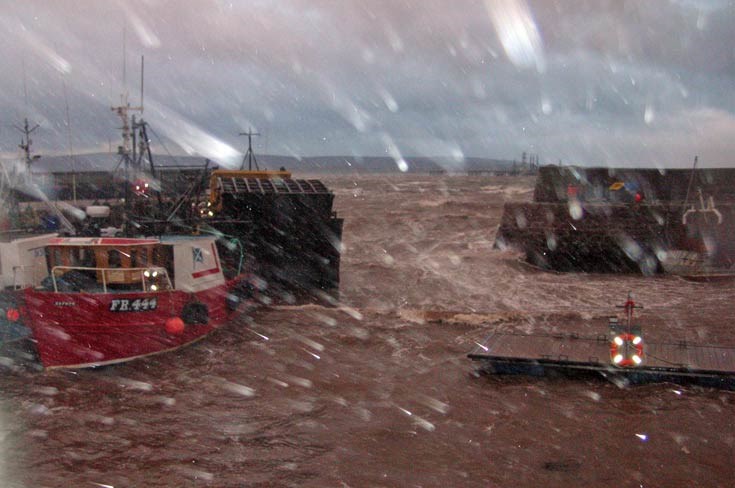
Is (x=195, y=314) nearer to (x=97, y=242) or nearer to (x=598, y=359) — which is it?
(x=97, y=242)

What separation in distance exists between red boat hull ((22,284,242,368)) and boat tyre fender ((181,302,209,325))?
68 mm

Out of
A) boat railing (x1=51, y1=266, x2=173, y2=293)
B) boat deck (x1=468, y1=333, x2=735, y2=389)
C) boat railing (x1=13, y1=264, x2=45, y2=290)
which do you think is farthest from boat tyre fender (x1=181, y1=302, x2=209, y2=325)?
boat deck (x1=468, y1=333, x2=735, y2=389)

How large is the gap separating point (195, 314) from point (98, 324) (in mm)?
2000

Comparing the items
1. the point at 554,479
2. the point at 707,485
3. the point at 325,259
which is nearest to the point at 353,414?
the point at 554,479

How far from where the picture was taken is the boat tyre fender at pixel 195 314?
14.1 meters

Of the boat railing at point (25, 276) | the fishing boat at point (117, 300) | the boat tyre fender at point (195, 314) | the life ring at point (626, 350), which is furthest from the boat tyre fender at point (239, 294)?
the life ring at point (626, 350)

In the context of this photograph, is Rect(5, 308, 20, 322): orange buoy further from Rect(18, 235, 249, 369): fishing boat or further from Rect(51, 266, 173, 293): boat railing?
Rect(51, 266, 173, 293): boat railing

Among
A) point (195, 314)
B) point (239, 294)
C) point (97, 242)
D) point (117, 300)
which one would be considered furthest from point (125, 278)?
point (239, 294)

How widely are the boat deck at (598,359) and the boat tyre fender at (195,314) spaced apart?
18.4ft

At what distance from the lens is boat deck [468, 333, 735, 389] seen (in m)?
11.4

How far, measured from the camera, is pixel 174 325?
45.3 ft

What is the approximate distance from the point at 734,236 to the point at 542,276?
709cm

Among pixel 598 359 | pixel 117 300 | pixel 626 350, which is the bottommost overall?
pixel 598 359

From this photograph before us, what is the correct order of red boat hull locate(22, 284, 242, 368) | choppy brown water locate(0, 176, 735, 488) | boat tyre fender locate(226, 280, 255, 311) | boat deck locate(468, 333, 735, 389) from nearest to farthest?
choppy brown water locate(0, 176, 735, 488) → boat deck locate(468, 333, 735, 389) → red boat hull locate(22, 284, 242, 368) → boat tyre fender locate(226, 280, 255, 311)
